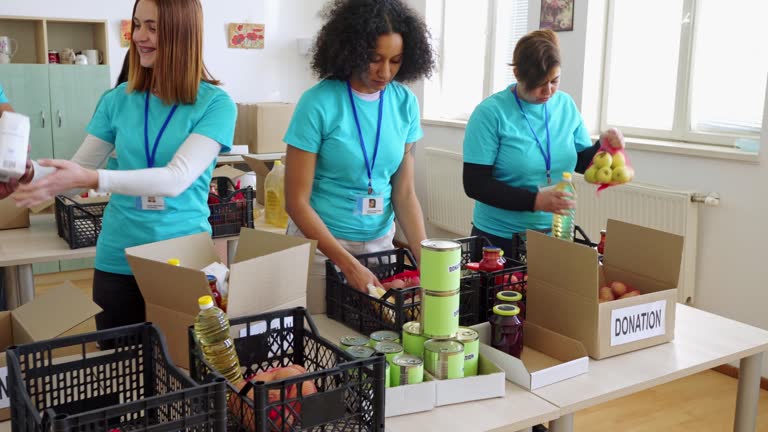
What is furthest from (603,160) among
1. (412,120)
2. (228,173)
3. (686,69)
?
(686,69)

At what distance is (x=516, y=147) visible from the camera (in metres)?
2.31

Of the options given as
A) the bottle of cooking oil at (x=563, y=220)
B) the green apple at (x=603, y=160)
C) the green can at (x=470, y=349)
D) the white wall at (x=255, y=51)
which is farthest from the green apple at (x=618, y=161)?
the white wall at (x=255, y=51)

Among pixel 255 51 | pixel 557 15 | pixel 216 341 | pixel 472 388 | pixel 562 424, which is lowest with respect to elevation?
pixel 562 424

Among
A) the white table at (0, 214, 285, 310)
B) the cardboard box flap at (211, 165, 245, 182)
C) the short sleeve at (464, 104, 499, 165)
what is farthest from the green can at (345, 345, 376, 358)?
the cardboard box flap at (211, 165, 245, 182)

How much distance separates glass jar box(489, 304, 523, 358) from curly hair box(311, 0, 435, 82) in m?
0.80

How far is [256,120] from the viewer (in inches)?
201

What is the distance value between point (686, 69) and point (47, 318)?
3251 mm

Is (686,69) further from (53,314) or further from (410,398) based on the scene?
(53,314)

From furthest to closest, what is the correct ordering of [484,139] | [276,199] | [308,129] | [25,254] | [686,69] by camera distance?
[686,69] → [276,199] → [25,254] → [484,139] → [308,129]

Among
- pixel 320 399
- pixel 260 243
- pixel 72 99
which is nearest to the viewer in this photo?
pixel 320 399

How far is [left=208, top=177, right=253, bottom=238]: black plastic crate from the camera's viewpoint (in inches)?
118

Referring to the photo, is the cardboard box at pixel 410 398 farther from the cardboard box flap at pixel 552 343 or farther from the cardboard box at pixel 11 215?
the cardboard box at pixel 11 215

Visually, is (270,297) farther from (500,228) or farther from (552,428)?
(500,228)

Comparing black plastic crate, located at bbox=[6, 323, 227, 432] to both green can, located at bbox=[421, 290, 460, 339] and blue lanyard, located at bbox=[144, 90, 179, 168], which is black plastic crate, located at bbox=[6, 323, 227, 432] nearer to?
green can, located at bbox=[421, 290, 460, 339]
